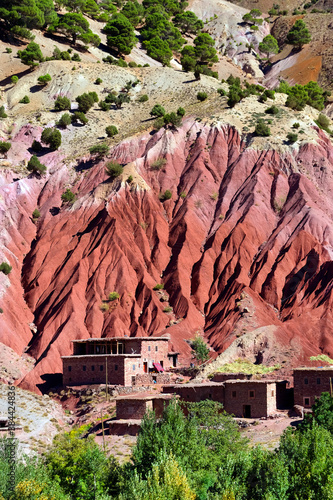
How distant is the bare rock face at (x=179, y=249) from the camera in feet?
269

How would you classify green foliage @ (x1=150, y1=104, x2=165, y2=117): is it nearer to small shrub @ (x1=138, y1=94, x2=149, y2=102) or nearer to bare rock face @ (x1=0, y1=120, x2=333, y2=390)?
bare rock face @ (x1=0, y1=120, x2=333, y2=390)

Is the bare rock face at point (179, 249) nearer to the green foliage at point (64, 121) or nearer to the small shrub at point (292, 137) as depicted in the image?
the small shrub at point (292, 137)

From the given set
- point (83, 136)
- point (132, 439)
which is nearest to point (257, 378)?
point (132, 439)

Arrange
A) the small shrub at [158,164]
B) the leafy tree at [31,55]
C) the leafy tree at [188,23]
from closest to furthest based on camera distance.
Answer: the small shrub at [158,164] → the leafy tree at [31,55] → the leafy tree at [188,23]

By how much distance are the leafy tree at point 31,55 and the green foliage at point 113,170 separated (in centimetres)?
3906

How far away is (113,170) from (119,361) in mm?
34311

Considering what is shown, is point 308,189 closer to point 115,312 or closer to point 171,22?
point 115,312

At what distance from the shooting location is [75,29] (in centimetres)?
14725

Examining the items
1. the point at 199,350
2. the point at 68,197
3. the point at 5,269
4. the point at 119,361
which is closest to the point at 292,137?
the point at 68,197

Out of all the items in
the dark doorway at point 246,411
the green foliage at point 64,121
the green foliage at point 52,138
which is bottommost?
the dark doorway at point 246,411

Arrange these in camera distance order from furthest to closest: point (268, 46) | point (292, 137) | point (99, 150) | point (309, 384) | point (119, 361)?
point (268, 46)
point (99, 150)
point (292, 137)
point (119, 361)
point (309, 384)

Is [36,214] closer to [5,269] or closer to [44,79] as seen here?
[5,269]

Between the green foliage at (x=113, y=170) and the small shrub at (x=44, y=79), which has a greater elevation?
the small shrub at (x=44, y=79)

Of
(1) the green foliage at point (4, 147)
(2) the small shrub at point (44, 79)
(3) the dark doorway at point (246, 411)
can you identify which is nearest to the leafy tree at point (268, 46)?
(2) the small shrub at point (44, 79)
